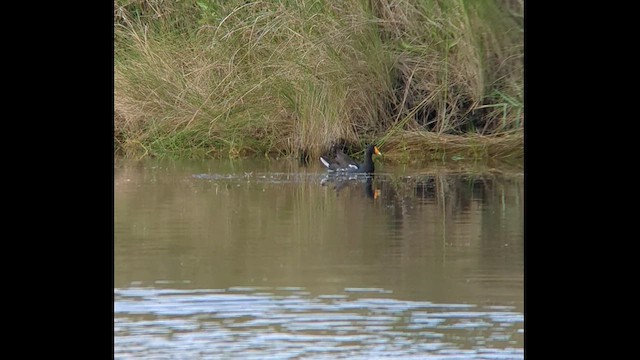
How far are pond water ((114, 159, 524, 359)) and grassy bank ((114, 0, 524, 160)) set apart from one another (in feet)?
8.08

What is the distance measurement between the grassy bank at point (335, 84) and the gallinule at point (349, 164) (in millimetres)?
944

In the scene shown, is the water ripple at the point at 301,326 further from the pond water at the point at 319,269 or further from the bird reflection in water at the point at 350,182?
the bird reflection in water at the point at 350,182

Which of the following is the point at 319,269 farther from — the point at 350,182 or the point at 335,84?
the point at 335,84

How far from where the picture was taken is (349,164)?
14.9 meters

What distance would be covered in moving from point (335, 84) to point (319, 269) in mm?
7672

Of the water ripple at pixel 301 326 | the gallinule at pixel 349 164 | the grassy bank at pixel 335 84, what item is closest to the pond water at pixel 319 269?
the water ripple at pixel 301 326

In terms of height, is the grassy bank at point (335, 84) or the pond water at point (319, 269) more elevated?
the grassy bank at point (335, 84)

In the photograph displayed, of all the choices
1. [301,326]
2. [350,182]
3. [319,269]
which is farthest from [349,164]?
[301,326]

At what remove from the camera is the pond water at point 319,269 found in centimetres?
670

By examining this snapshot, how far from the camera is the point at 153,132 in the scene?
17172 mm

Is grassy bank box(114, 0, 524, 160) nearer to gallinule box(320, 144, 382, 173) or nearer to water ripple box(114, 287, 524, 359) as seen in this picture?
gallinule box(320, 144, 382, 173)
